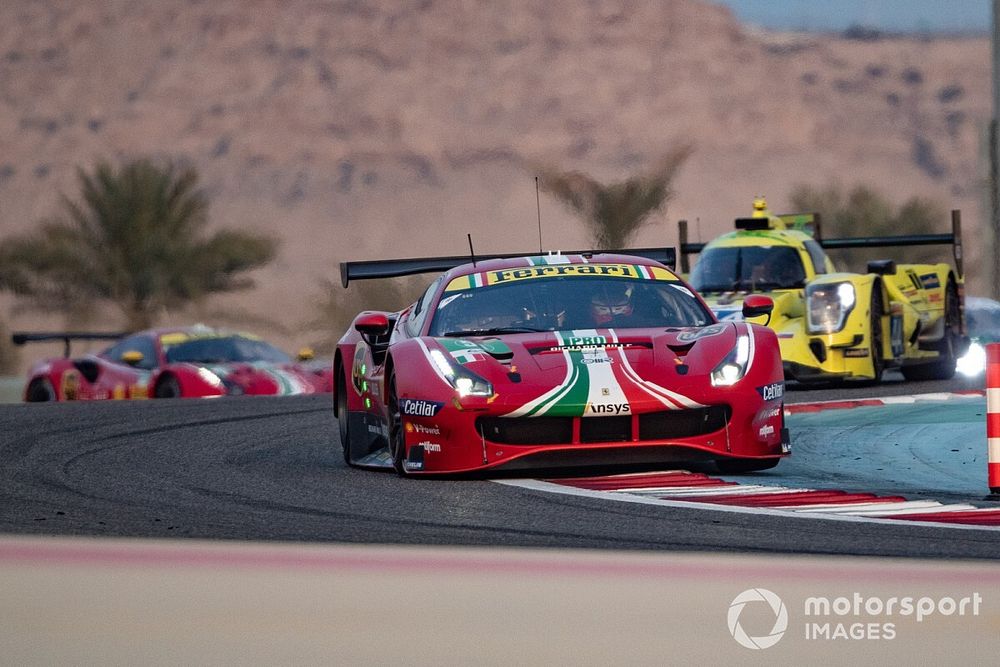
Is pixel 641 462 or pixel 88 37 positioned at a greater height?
pixel 88 37

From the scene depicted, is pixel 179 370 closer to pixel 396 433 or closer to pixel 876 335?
pixel 876 335

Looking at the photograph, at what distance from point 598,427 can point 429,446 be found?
32.0 inches

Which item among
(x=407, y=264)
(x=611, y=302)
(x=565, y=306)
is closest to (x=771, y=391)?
(x=611, y=302)

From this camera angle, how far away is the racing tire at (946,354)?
60.0 feet

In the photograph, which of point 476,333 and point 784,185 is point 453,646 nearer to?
point 476,333

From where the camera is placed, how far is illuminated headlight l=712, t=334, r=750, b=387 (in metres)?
8.62

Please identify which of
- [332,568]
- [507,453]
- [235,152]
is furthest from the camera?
[235,152]

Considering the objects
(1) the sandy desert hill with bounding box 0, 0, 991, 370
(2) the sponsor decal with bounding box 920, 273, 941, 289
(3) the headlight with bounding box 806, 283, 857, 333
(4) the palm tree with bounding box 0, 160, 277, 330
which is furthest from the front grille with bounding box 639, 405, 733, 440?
(1) the sandy desert hill with bounding box 0, 0, 991, 370

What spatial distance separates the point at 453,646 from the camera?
170 inches

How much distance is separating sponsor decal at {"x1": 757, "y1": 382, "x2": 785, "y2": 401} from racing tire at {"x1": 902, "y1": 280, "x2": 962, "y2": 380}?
957cm

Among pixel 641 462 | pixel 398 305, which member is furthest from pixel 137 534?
pixel 398 305

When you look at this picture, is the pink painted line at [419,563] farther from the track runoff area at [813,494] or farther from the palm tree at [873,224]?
the palm tree at [873,224]

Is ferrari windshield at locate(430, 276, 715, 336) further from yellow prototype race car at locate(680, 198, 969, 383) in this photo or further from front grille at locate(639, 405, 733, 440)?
yellow prototype race car at locate(680, 198, 969, 383)

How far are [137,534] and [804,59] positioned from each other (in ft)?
239
